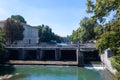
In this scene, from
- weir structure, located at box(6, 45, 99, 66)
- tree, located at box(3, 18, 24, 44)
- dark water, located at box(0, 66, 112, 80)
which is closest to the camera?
dark water, located at box(0, 66, 112, 80)

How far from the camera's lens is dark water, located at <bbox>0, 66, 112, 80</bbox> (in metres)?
37.6

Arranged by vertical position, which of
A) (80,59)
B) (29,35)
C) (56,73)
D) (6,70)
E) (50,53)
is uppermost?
(29,35)

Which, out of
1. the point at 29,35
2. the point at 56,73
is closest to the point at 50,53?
the point at 56,73

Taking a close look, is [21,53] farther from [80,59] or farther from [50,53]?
[80,59]

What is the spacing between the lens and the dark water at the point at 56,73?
123ft

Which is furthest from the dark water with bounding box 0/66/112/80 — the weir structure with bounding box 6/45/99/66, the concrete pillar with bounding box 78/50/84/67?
the weir structure with bounding box 6/45/99/66

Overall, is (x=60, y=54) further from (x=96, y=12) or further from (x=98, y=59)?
(x=96, y=12)

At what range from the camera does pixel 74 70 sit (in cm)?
4544

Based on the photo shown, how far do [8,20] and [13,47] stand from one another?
9066 mm

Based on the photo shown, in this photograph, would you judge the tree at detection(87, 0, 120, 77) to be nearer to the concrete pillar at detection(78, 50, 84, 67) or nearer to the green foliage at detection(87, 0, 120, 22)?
the green foliage at detection(87, 0, 120, 22)

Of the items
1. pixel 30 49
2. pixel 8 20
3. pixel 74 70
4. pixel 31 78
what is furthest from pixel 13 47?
pixel 31 78

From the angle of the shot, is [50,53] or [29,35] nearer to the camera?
[50,53]

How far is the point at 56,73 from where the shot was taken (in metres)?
42.5

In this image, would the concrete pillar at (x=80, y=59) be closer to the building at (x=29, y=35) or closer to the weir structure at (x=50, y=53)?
the weir structure at (x=50, y=53)
